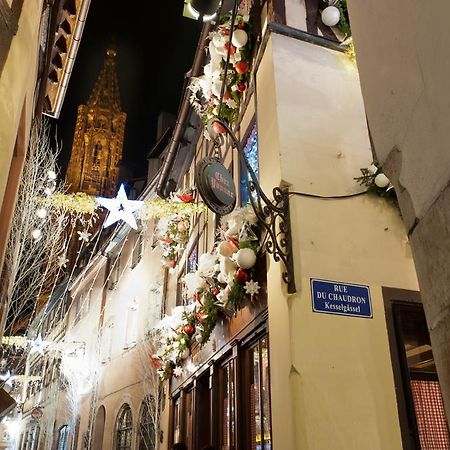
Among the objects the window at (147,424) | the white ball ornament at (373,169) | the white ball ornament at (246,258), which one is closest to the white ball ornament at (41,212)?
the white ball ornament at (246,258)

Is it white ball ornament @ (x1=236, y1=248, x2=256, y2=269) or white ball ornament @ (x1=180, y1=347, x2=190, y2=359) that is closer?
white ball ornament @ (x1=236, y1=248, x2=256, y2=269)

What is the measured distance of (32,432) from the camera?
107 feet

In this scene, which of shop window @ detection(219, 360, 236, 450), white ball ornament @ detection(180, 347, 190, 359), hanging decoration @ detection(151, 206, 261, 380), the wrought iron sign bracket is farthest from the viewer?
white ball ornament @ detection(180, 347, 190, 359)

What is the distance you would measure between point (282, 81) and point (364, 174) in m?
1.74

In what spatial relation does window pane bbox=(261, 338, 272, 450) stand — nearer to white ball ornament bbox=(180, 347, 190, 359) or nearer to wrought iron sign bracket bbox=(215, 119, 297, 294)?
wrought iron sign bracket bbox=(215, 119, 297, 294)

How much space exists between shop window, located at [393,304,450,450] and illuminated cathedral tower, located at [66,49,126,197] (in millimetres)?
56234

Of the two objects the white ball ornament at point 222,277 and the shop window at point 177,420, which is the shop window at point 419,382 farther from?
the shop window at point 177,420

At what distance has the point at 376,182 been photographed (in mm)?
6645

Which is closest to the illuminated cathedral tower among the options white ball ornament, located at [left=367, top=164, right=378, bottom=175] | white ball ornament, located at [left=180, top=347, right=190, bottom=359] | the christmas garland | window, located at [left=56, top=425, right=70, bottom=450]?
window, located at [left=56, top=425, right=70, bottom=450]

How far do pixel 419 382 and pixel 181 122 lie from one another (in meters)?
9.69

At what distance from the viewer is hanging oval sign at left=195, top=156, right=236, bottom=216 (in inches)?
240

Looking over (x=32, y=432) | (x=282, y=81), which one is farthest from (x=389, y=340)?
(x=32, y=432)

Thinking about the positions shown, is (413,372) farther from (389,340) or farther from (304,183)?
(304,183)

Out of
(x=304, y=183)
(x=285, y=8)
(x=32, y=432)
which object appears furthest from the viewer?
(x=32, y=432)
